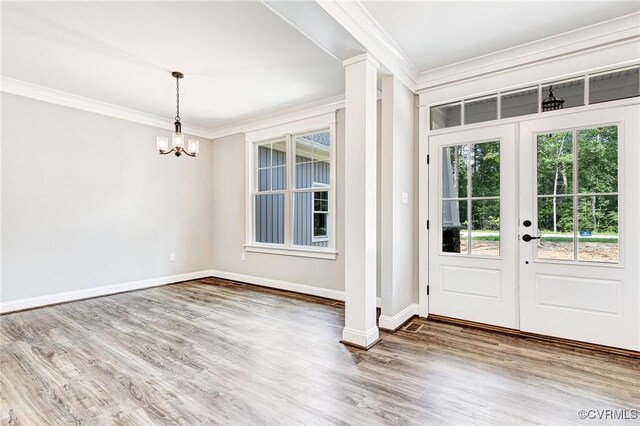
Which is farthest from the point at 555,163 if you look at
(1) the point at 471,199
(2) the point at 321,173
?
(2) the point at 321,173

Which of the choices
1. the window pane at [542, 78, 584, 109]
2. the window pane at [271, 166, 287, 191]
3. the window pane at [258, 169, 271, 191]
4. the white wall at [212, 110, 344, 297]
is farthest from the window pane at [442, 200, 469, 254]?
the window pane at [258, 169, 271, 191]

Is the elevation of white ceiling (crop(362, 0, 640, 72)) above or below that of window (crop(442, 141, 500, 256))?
above

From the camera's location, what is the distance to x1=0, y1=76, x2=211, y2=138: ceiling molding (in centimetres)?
375

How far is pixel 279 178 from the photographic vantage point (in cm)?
517

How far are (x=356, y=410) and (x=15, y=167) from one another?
4613 millimetres

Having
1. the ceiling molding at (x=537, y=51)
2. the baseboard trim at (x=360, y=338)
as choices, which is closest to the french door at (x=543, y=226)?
the ceiling molding at (x=537, y=51)

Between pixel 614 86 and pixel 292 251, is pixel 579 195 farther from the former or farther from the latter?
pixel 292 251

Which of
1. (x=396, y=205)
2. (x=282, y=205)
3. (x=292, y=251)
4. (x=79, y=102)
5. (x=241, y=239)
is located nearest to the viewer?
(x=396, y=205)

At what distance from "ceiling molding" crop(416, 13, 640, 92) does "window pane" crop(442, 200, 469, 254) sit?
1.31 m

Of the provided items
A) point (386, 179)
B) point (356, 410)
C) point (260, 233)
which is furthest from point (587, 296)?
point (260, 233)

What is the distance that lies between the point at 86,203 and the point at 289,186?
2807 mm

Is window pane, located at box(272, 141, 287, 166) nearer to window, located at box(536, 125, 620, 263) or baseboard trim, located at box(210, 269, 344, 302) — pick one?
baseboard trim, located at box(210, 269, 344, 302)

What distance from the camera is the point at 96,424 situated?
5.80ft

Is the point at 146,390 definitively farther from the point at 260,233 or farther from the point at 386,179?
the point at 260,233
